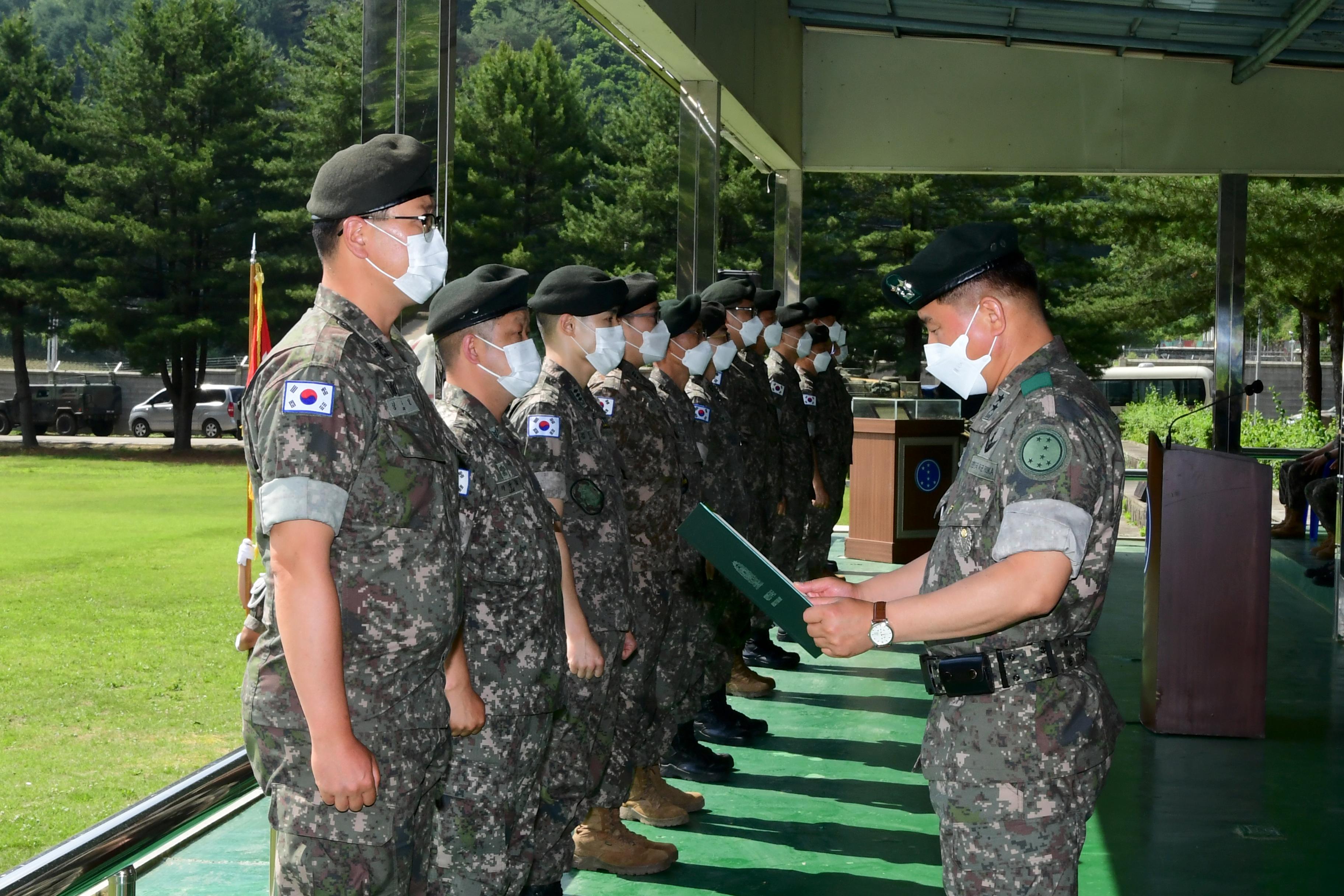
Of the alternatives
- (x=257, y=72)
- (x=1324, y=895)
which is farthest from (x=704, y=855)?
(x=257, y=72)

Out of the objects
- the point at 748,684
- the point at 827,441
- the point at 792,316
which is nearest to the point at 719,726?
the point at 748,684

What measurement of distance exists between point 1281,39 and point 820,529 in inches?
190

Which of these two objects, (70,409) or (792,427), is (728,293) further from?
(70,409)

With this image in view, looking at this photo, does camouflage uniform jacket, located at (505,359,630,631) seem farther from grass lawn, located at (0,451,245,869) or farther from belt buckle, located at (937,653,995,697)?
belt buckle, located at (937,653,995,697)

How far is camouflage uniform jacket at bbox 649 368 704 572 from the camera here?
13.4 feet

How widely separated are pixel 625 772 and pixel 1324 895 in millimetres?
1933

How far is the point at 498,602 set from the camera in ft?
8.49

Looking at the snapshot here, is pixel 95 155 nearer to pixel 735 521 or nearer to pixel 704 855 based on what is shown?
pixel 704 855

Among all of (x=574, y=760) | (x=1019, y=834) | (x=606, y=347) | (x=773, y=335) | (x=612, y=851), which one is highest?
(x=773, y=335)

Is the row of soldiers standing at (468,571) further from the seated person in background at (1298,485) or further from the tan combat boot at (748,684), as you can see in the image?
the seated person in background at (1298,485)

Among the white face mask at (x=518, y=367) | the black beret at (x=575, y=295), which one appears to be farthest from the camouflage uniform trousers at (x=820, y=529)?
the white face mask at (x=518, y=367)

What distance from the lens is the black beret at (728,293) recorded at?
566 cm

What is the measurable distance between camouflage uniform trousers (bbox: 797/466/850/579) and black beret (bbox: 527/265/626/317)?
374 centimetres

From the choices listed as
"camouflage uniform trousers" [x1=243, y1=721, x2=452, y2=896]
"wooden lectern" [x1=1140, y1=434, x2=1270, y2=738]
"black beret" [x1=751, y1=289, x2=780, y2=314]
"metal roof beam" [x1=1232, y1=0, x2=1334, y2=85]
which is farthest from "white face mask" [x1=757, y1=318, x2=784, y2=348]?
"camouflage uniform trousers" [x1=243, y1=721, x2=452, y2=896]
